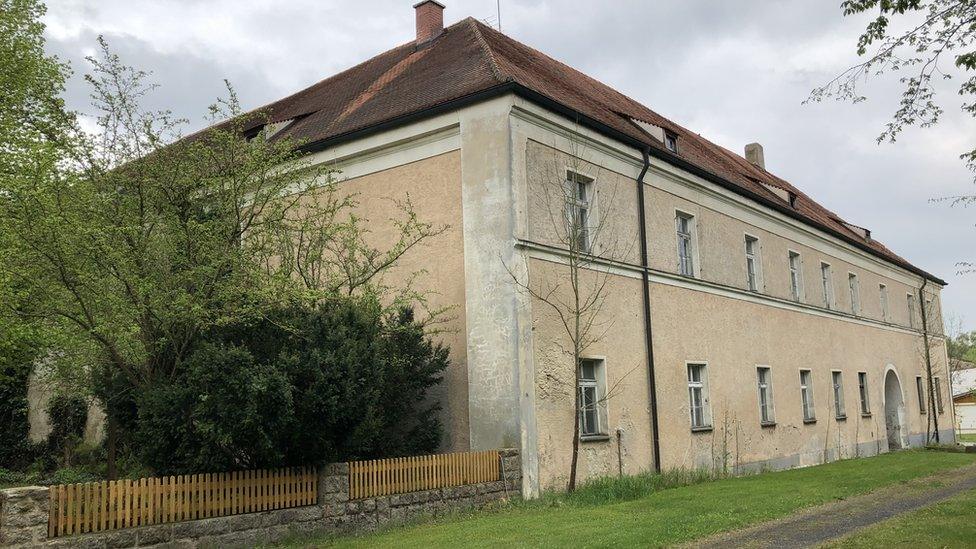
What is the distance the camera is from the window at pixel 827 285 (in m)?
28.5

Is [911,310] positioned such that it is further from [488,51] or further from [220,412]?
[220,412]

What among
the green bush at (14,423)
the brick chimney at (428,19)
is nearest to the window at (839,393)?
the brick chimney at (428,19)

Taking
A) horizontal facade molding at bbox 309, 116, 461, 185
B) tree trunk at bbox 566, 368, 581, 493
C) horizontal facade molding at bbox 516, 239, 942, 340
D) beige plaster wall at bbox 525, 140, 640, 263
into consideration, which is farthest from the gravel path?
horizontal facade molding at bbox 309, 116, 461, 185

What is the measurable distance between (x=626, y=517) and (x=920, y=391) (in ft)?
95.5

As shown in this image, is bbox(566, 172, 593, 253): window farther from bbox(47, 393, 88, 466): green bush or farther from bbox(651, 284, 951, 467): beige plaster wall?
bbox(47, 393, 88, 466): green bush

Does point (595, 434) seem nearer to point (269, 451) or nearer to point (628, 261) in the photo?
point (628, 261)

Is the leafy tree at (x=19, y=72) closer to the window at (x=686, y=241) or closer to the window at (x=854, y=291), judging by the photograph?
the window at (x=686, y=241)

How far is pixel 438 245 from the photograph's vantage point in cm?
1580

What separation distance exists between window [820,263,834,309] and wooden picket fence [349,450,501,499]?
18732 mm

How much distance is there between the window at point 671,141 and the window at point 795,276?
24.6ft

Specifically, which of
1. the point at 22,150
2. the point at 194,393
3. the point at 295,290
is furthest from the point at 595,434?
the point at 22,150

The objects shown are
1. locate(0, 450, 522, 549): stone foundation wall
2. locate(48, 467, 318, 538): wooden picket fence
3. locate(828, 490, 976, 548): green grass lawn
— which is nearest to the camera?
locate(0, 450, 522, 549): stone foundation wall

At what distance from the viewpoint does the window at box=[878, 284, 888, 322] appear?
33438 millimetres

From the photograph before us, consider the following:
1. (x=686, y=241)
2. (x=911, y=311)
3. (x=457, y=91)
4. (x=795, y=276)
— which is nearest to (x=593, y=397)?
(x=686, y=241)
